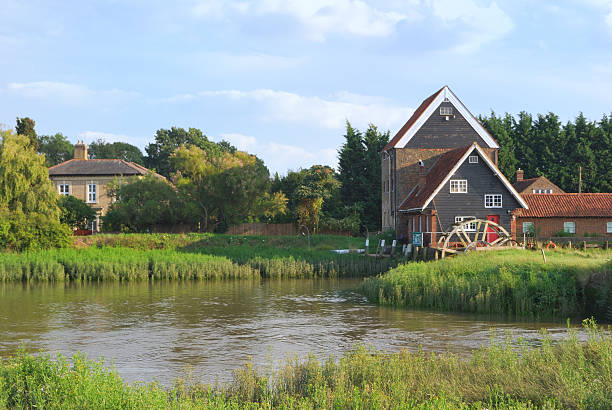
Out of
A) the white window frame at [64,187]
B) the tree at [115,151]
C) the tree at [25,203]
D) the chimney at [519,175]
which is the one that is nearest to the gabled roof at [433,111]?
the chimney at [519,175]

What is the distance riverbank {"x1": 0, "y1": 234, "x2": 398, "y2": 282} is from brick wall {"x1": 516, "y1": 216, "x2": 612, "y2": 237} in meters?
12.7

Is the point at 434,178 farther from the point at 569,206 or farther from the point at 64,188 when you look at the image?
the point at 64,188

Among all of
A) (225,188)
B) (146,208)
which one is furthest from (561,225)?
(146,208)

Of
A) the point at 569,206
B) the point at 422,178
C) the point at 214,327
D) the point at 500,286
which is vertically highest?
the point at 422,178

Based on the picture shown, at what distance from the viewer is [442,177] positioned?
41125 mm

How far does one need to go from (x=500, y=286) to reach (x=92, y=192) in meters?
54.0

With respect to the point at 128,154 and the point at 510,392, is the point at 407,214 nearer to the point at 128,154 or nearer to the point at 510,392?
the point at 510,392

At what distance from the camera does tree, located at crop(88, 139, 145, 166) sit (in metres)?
115

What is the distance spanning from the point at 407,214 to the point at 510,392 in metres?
35.9

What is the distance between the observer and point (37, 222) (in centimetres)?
4194

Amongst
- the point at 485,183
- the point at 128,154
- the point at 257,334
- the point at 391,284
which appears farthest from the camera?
the point at 128,154

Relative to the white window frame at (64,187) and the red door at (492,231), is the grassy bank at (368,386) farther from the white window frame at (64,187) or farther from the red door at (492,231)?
the white window frame at (64,187)

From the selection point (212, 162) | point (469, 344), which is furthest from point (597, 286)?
point (212, 162)

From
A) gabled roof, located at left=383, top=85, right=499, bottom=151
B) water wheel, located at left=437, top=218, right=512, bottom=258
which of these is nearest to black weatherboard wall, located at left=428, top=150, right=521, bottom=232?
water wheel, located at left=437, top=218, right=512, bottom=258
